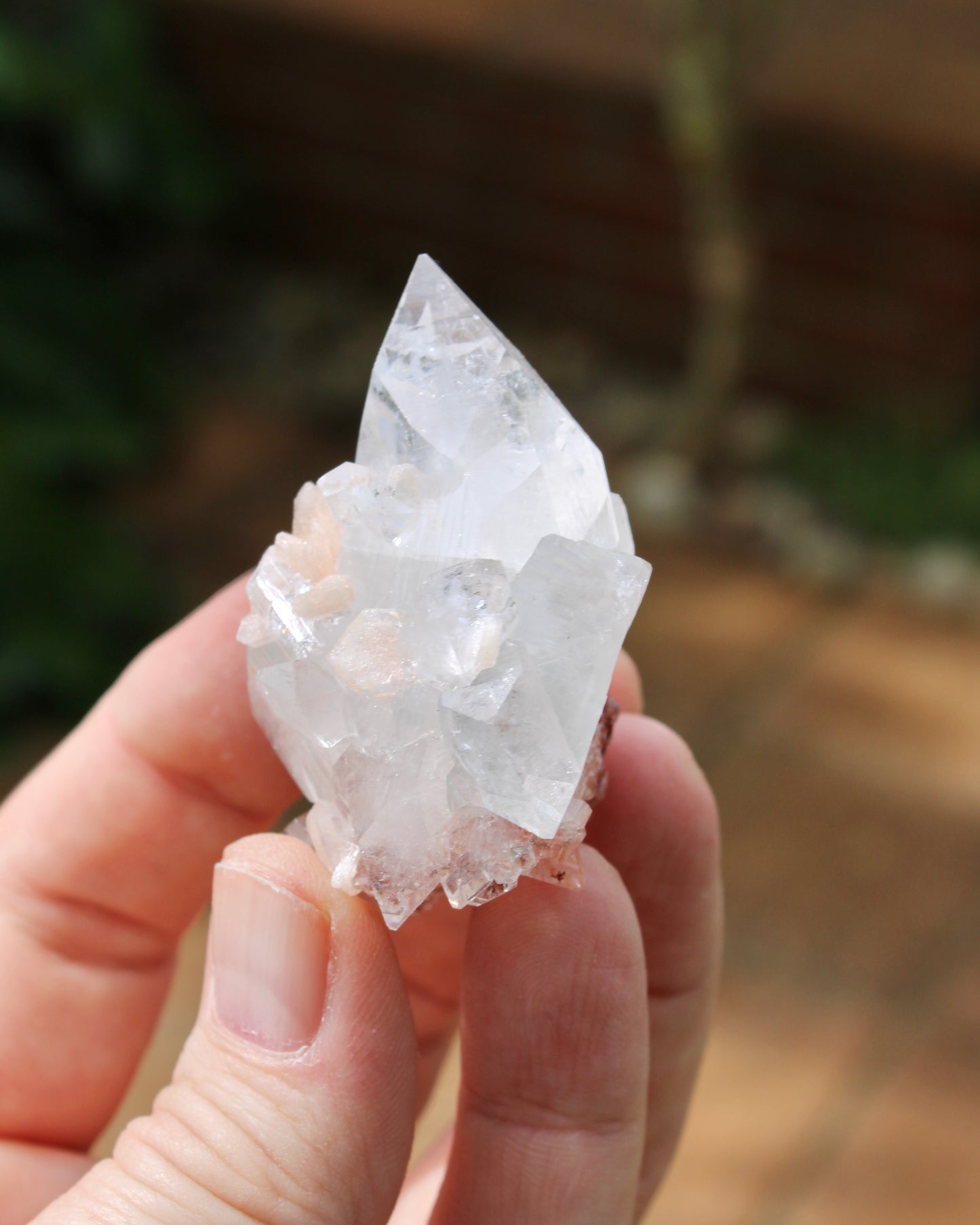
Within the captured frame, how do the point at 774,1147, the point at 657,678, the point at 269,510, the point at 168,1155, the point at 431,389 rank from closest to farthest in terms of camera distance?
1. the point at 168,1155
2. the point at 431,389
3. the point at 774,1147
4. the point at 657,678
5. the point at 269,510

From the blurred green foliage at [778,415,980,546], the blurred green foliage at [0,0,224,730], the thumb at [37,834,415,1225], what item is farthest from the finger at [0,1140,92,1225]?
the blurred green foliage at [778,415,980,546]

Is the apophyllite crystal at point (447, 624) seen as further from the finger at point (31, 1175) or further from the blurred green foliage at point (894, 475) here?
the blurred green foliage at point (894, 475)

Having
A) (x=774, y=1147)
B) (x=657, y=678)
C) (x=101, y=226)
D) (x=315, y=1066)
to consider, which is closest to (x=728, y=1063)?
(x=774, y=1147)

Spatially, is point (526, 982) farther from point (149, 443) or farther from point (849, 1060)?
point (149, 443)

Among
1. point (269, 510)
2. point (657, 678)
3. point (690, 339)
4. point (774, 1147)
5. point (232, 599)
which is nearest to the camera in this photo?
point (232, 599)

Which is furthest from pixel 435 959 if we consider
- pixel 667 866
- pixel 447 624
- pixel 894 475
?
pixel 894 475

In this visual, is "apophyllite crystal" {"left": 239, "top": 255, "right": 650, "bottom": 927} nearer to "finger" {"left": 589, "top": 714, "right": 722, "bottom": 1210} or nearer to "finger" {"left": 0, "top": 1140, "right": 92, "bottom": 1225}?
"finger" {"left": 589, "top": 714, "right": 722, "bottom": 1210}
